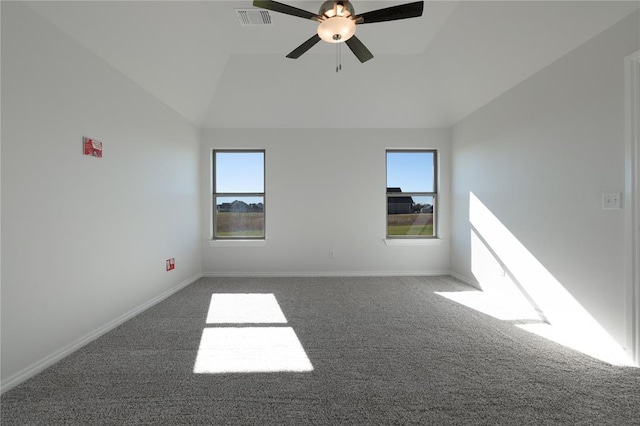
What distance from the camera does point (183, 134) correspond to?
400 centimetres

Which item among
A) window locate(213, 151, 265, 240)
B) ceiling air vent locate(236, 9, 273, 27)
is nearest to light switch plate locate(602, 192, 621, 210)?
ceiling air vent locate(236, 9, 273, 27)

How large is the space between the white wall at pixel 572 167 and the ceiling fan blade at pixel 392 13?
1.54m

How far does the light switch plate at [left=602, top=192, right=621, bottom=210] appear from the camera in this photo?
6.75ft

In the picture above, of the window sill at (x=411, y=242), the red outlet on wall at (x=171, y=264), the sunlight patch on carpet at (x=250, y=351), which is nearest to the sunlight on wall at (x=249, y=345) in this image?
the sunlight patch on carpet at (x=250, y=351)

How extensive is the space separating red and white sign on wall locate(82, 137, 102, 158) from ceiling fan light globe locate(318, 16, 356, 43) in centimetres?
219

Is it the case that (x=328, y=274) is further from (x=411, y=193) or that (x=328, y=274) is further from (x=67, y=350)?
(x=67, y=350)

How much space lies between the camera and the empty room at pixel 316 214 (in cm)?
172

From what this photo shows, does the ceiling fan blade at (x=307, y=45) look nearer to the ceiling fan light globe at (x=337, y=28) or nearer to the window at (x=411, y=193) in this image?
the ceiling fan light globe at (x=337, y=28)

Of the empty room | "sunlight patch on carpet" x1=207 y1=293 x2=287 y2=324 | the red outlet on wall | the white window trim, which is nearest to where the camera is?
the empty room

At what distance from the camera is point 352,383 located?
1.75 meters

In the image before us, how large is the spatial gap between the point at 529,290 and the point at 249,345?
3002mm

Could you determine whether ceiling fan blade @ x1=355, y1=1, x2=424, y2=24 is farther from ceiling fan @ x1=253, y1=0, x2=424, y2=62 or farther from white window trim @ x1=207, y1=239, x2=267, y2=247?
white window trim @ x1=207, y1=239, x2=267, y2=247

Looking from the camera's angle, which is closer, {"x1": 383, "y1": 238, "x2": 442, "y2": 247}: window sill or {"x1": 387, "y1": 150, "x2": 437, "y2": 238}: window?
{"x1": 383, "y1": 238, "x2": 442, "y2": 247}: window sill

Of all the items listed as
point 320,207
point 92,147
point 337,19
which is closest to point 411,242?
point 320,207
